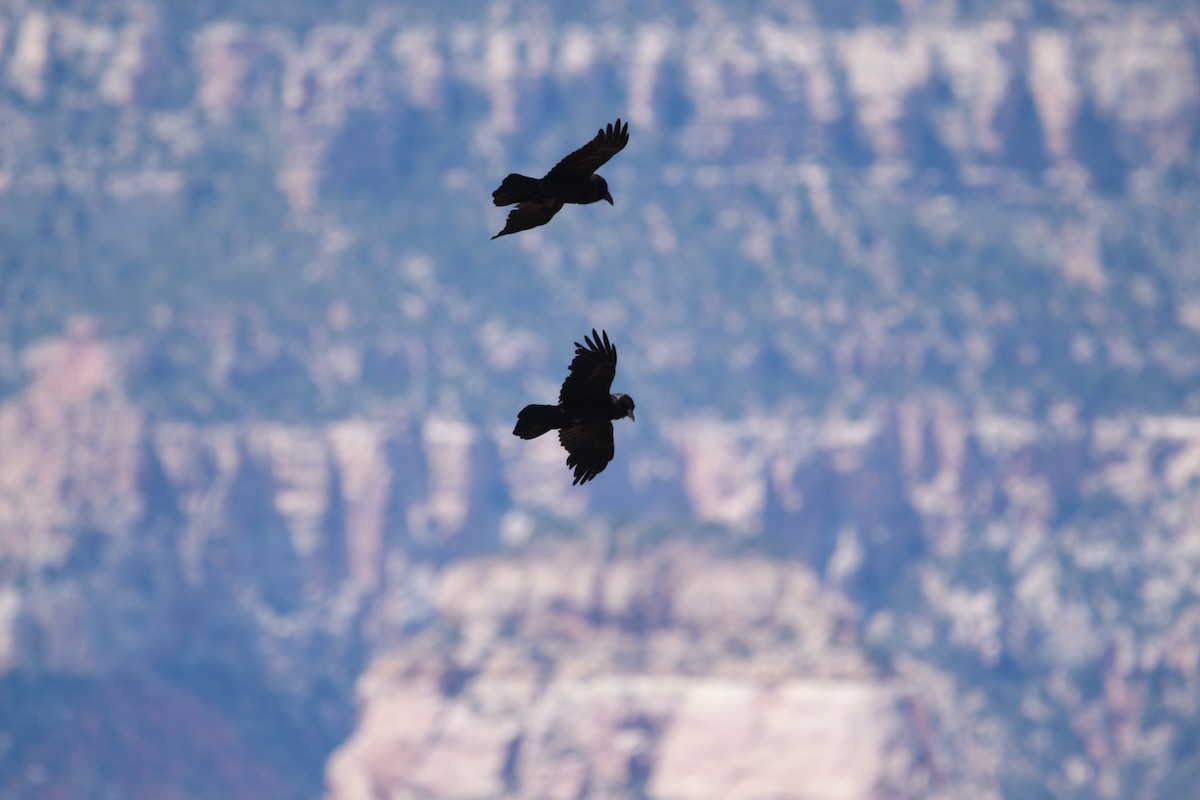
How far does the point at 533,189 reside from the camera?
68062 millimetres

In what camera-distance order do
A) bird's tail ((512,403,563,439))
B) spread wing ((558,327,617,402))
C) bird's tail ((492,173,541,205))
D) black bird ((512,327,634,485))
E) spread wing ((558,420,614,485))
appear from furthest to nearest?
spread wing ((558,420,614,485)) < black bird ((512,327,634,485)) < bird's tail ((512,403,563,439)) < spread wing ((558,327,617,402)) < bird's tail ((492,173,541,205))

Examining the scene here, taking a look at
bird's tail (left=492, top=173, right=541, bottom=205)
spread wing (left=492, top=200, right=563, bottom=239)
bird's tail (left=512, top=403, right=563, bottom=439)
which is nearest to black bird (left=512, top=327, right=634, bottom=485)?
bird's tail (left=512, top=403, right=563, bottom=439)

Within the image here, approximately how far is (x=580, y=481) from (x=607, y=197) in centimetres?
446

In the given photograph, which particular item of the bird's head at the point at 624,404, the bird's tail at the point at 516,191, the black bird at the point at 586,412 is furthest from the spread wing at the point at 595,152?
the bird's head at the point at 624,404

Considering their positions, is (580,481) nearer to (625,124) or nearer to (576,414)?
(576,414)

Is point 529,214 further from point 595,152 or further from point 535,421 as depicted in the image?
point 535,421

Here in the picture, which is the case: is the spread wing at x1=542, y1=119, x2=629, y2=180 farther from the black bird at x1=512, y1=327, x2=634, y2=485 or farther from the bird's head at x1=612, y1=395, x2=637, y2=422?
the bird's head at x1=612, y1=395, x2=637, y2=422

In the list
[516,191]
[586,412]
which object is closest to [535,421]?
[586,412]

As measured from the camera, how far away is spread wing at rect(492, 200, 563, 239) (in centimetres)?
6750

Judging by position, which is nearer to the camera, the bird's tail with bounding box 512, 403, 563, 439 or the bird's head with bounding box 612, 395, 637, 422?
the bird's tail with bounding box 512, 403, 563, 439

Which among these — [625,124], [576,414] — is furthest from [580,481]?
[625,124]

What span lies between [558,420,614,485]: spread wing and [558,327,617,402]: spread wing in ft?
1.86

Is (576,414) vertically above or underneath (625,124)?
underneath

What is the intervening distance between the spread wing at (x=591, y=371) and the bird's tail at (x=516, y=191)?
230 centimetres
